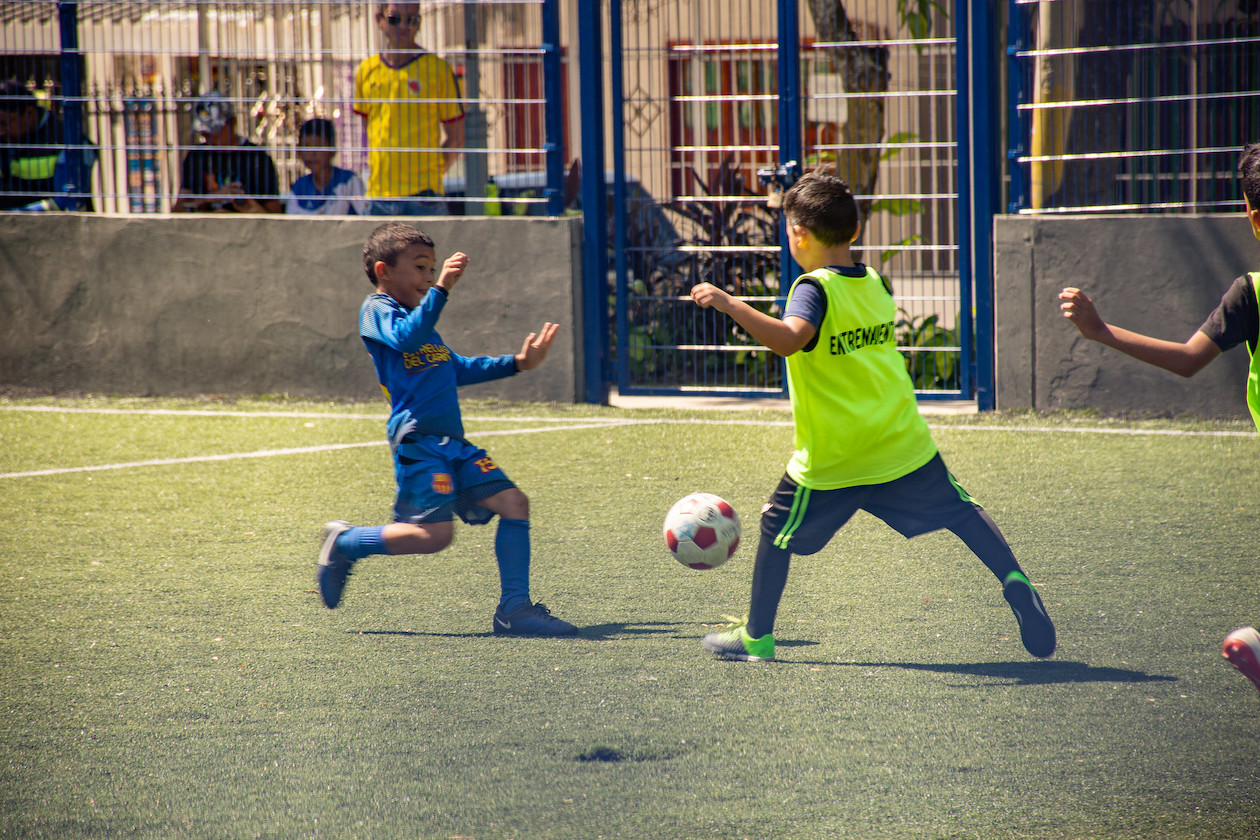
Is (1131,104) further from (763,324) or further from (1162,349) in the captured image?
(763,324)

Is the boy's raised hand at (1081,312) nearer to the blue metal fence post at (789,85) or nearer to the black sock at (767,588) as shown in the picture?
the black sock at (767,588)

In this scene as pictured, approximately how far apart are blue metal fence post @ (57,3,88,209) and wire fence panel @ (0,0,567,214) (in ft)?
0.05

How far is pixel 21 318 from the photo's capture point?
9.36 metres

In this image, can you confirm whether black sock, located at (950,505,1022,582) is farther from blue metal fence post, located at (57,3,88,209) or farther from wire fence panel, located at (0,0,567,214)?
blue metal fence post, located at (57,3,88,209)

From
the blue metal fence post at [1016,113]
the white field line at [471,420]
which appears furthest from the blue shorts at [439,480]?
the blue metal fence post at [1016,113]

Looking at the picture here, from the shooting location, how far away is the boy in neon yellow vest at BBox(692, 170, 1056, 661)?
3930 millimetres

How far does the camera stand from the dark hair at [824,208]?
3.99 m

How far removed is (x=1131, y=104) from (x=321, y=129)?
5.17 meters

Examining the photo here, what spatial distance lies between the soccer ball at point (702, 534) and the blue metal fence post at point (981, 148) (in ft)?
14.2

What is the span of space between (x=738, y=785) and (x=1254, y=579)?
8.09 ft

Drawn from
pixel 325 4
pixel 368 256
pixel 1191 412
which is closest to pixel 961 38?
pixel 1191 412

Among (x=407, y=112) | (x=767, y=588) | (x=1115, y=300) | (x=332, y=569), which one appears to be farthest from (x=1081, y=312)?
(x=407, y=112)

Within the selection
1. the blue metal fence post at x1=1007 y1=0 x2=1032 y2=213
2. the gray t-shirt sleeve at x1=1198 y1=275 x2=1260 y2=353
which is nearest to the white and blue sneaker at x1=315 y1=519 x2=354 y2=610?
the gray t-shirt sleeve at x1=1198 y1=275 x2=1260 y2=353

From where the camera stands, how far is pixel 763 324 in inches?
145
